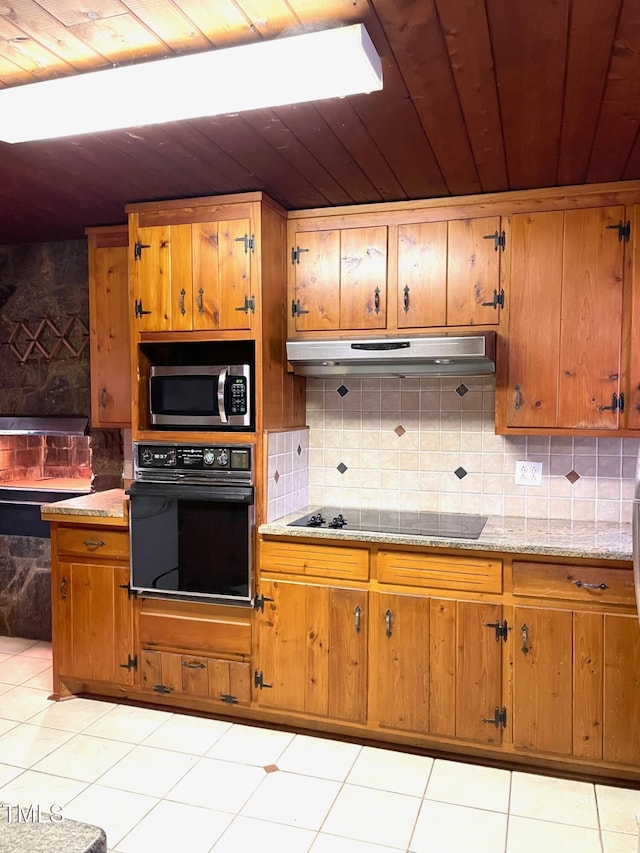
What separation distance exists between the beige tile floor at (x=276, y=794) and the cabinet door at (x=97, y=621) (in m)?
0.22

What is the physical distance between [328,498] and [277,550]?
0.62 metres

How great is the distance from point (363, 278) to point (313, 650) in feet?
5.56

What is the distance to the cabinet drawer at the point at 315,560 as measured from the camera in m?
2.80

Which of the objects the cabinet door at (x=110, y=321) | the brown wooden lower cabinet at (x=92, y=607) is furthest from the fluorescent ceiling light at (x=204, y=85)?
the brown wooden lower cabinet at (x=92, y=607)

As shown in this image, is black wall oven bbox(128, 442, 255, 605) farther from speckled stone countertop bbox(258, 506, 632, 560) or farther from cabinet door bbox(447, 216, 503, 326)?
cabinet door bbox(447, 216, 503, 326)

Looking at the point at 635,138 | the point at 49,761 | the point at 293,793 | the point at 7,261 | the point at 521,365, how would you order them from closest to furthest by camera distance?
1. the point at 635,138
2. the point at 293,793
3. the point at 49,761
4. the point at 521,365
5. the point at 7,261

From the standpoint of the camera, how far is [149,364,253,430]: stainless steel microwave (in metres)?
2.93

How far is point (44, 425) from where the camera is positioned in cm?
392

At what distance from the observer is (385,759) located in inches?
106

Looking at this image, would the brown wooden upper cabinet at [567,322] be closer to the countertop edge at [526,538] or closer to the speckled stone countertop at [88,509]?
the countertop edge at [526,538]

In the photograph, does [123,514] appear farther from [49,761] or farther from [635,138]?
[635,138]

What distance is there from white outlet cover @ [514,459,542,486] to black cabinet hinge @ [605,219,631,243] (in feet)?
3.45

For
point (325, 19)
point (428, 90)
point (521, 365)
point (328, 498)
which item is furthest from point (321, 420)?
point (325, 19)

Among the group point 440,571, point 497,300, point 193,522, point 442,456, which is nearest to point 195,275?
point 193,522
